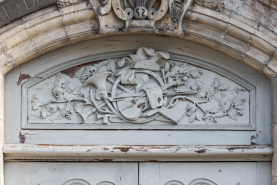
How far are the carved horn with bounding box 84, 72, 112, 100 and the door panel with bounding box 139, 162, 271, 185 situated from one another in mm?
638

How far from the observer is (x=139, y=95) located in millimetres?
4059

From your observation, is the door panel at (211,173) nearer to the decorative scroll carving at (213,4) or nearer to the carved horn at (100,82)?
the carved horn at (100,82)

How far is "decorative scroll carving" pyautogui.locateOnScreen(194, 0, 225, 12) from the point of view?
12.7 ft

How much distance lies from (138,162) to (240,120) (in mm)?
813

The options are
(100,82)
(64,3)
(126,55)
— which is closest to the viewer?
(64,3)

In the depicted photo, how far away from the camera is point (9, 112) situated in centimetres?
399

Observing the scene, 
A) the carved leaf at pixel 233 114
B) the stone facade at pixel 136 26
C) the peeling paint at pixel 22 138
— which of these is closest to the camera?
the stone facade at pixel 136 26

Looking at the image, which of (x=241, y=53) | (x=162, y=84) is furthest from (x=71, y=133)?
(x=241, y=53)

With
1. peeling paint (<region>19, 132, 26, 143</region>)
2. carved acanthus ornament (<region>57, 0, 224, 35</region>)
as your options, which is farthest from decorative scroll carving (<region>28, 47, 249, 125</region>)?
carved acanthus ornament (<region>57, 0, 224, 35</region>)

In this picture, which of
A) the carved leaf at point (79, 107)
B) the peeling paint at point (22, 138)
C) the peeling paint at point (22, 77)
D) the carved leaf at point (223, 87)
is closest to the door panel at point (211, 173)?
the carved leaf at point (223, 87)

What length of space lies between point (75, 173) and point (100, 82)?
0.68 meters

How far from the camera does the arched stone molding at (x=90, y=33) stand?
151 inches

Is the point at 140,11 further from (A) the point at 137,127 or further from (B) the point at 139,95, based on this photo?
(A) the point at 137,127

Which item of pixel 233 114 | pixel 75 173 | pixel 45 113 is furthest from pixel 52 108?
pixel 233 114
